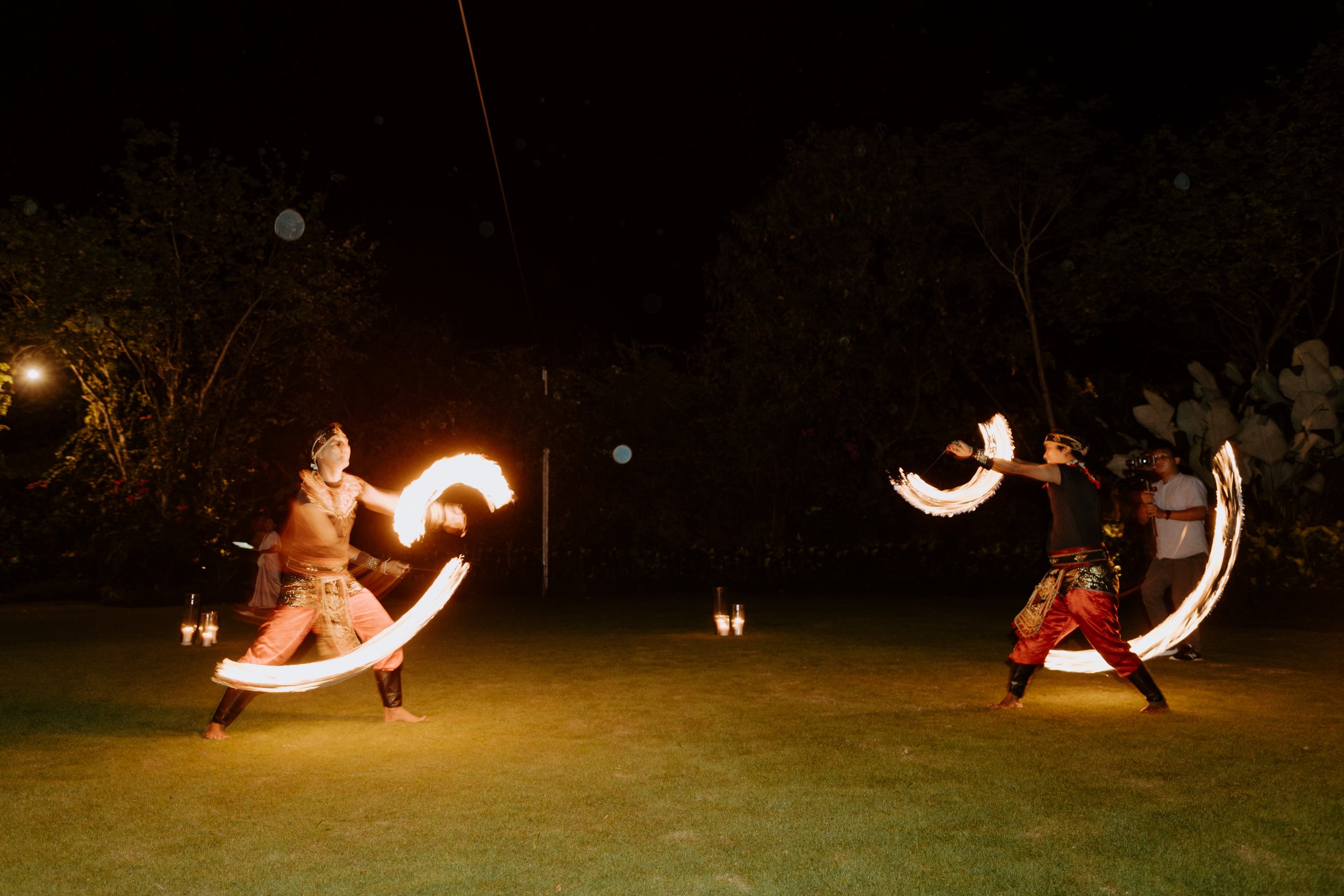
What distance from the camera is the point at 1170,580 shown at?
36.3ft

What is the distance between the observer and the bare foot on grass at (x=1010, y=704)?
8406 millimetres

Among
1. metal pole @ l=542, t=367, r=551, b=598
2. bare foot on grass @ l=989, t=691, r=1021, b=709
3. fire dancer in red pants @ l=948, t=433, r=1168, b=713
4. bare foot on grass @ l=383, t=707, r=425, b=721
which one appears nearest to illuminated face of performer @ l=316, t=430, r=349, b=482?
bare foot on grass @ l=383, t=707, r=425, b=721

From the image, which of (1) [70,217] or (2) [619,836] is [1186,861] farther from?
(1) [70,217]

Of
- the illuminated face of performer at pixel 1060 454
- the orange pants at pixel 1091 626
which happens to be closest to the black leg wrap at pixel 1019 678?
the orange pants at pixel 1091 626

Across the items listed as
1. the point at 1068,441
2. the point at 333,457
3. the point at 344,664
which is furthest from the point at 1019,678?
the point at 333,457

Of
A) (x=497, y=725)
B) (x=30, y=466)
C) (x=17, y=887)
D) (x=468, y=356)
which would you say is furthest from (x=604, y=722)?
(x=468, y=356)

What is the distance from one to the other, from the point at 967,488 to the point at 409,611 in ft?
14.7

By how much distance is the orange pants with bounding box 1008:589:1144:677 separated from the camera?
8.03 m

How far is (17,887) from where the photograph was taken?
14.8ft

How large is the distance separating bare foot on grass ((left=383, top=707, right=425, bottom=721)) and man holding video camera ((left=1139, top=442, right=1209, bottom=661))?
7.05 m

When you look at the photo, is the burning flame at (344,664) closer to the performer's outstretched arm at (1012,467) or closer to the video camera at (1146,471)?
the performer's outstretched arm at (1012,467)

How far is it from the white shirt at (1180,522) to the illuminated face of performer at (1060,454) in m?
2.91

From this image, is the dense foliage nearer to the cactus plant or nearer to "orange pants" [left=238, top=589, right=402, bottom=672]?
the cactus plant

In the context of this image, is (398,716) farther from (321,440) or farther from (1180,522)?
(1180,522)
